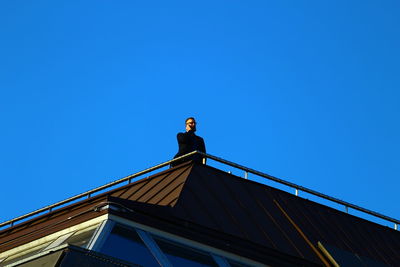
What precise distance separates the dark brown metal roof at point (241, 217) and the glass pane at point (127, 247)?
297mm

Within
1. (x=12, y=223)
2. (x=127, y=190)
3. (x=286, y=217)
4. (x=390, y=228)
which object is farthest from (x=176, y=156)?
(x=390, y=228)

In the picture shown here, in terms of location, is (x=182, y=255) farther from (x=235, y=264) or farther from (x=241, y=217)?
(x=241, y=217)

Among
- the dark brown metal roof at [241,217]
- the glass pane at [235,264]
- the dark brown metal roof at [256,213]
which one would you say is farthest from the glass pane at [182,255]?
the dark brown metal roof at [256,213]

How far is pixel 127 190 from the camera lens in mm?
19719

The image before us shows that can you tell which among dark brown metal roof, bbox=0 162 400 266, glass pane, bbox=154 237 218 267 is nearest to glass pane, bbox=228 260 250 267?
dark brown metal roof, bbox=0 162 400 266

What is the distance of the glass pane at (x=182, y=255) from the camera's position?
610 inches

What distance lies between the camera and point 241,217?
710 inches

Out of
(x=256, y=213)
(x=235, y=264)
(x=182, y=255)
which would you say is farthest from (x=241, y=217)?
(x=182, y=255)

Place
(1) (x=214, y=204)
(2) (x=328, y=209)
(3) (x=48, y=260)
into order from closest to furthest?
(3) (x=48, y=260)
(1) (x=214, y=204)
(2) (x=328, y=209)

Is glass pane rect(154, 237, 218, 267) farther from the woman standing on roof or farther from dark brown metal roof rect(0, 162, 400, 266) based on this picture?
the woman standing on roof

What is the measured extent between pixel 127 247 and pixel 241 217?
3.46 m

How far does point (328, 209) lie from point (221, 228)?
4.54 metres

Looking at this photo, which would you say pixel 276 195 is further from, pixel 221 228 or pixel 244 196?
pixel 221 228

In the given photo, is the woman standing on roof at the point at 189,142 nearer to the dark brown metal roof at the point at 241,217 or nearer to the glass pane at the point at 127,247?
the dark brown metal roof at the point at 241,217
